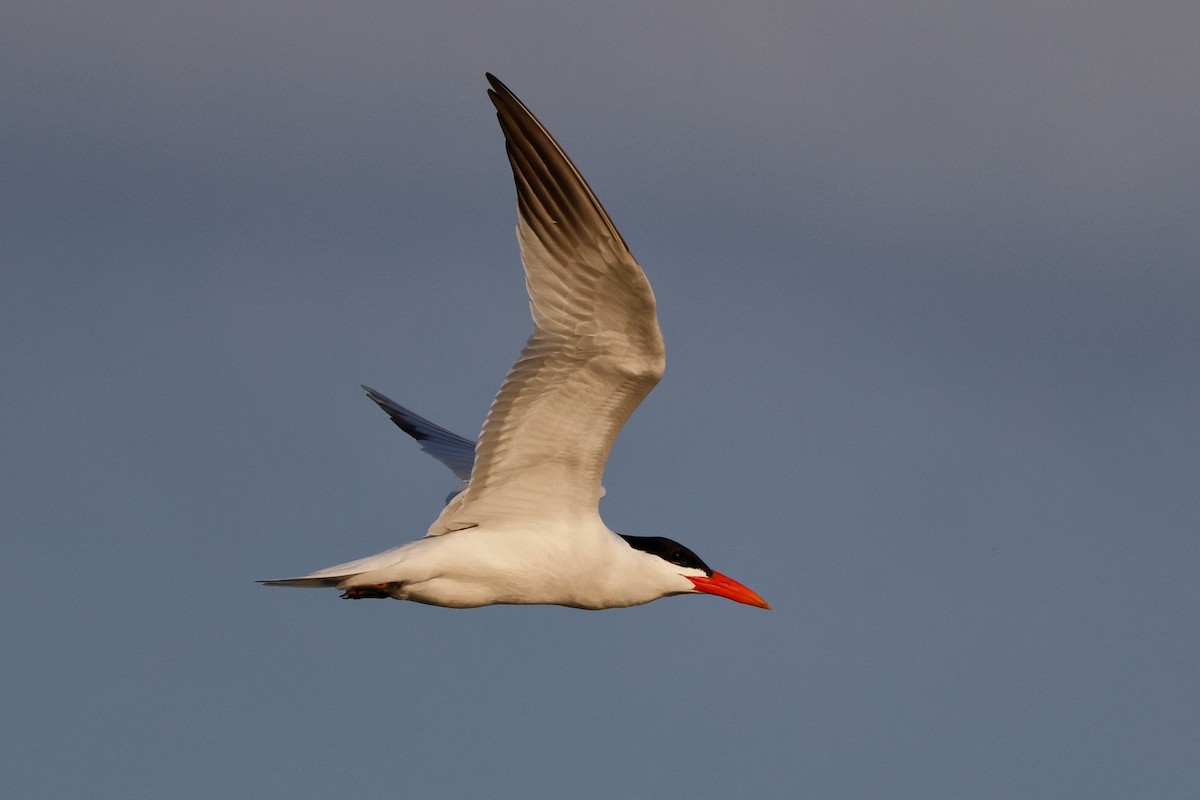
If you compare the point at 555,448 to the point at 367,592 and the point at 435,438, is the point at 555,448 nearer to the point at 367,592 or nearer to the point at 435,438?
the point at 367,592

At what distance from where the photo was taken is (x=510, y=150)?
9.02 m

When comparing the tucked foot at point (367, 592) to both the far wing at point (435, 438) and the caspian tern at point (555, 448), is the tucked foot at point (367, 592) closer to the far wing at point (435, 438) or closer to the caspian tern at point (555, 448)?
the caspian tern at point (555, 448)

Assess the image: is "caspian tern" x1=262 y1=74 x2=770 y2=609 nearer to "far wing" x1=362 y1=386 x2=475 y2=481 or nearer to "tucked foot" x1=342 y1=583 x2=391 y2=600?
"tucked foot" x1=342 y1=583 x2=391 y2=600

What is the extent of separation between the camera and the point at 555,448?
34.0 feet

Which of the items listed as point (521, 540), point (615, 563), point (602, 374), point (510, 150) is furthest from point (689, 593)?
point (510, 150)

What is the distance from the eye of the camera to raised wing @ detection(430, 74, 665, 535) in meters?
9.06

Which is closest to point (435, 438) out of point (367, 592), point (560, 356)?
point (367, 592)

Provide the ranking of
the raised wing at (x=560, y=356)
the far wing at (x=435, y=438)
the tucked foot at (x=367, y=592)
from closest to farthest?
1. the raised wing at (x=560, y=356)
2. the tucked foot at (x=367, y=592)
3. the far wing at (x=435, y=438)

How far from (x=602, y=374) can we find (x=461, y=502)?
1.72m

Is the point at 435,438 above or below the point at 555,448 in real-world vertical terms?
above

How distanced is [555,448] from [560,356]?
3.15ft

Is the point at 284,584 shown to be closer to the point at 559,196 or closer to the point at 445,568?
the point at 445,568

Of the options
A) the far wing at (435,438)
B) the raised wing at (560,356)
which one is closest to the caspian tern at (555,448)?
the raised wing at (560,356)

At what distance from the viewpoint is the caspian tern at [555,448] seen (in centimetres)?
913
